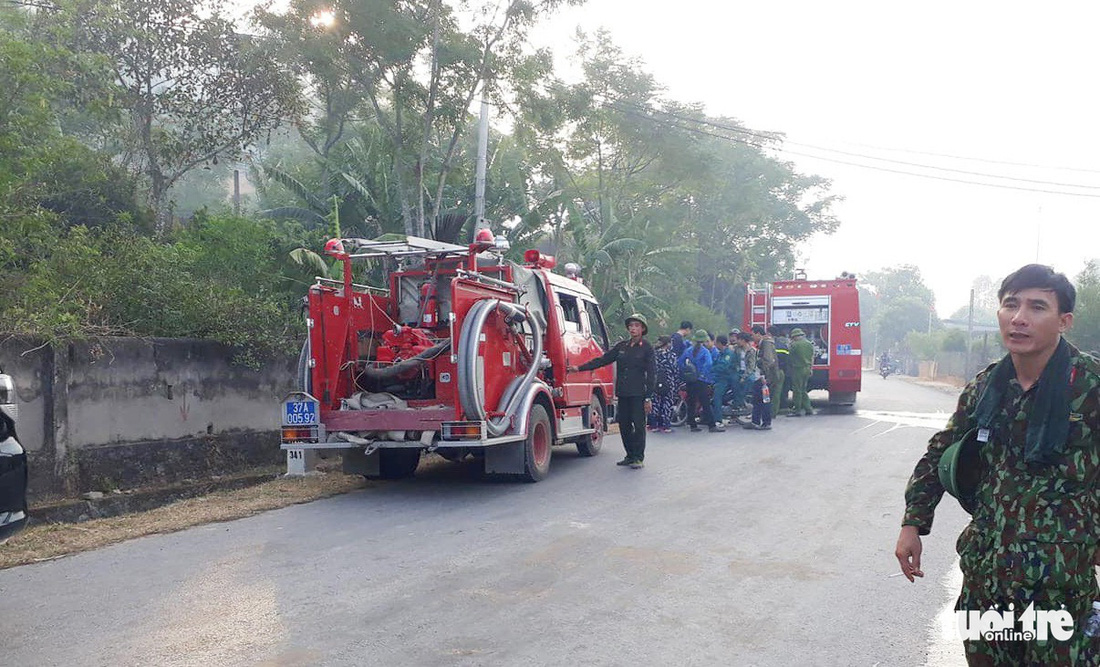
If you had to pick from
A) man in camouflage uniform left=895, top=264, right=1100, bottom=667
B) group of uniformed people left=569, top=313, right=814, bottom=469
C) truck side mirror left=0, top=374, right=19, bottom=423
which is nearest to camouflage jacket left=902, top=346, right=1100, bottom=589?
Answer: man in camouflage uniform left=895, top=264, right=1100, bottom=667

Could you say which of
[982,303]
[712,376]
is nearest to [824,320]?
[712,376]

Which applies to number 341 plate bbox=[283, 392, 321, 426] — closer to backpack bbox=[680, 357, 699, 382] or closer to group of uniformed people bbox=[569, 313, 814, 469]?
group of uniformed people bbox=[569, 313, 814, 469]

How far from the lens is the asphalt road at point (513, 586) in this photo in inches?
171

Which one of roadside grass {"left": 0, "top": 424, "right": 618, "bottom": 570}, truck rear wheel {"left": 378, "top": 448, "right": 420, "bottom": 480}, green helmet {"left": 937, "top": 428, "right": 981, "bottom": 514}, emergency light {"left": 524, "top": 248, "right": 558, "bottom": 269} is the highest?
emergency light {"left": 524, "top": 248, "right": 558, "bottom": 269}

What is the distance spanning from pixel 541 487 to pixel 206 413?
3817 mm

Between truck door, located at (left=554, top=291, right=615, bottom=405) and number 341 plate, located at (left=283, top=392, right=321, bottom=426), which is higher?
truck door, located at (left=554, top=291, right=615, bottom=405)

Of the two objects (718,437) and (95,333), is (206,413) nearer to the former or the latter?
(95,333)

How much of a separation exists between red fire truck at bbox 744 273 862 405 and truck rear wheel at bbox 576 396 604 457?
871 centimetres

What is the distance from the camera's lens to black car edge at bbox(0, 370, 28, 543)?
4.50 meters

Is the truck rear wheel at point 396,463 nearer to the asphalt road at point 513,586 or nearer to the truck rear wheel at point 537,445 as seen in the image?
the asphalt road at point 513,586

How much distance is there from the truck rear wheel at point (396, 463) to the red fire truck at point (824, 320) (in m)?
11.7

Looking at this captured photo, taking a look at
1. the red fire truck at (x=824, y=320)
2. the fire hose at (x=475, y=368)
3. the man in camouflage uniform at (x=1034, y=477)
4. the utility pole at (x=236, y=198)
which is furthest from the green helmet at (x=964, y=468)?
the red fire truck at (x=824, y=320)

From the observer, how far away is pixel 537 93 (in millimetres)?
16688

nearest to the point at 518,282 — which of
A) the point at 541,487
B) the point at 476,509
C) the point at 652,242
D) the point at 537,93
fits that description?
the point at 541,487
